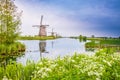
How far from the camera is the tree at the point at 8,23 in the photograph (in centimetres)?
4044

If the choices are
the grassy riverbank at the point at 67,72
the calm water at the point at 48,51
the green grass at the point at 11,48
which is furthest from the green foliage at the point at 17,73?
the green grass at the point at 11,48

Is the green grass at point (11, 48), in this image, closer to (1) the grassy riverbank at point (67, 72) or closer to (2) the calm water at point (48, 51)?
(2) the calm water at point (48, 51)

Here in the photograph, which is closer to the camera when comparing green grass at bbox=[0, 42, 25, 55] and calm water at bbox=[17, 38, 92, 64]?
calm water at bbox=[17, 38, 92, 64]

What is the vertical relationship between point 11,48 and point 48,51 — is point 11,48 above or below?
above

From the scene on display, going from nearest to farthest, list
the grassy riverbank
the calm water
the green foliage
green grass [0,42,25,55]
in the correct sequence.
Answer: the grassy riverbank → the green foliage → the calm water → green grass [0,42,25,55]

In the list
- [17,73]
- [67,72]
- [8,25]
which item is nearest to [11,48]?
[8,25]

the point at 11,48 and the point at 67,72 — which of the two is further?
the point at 11,48

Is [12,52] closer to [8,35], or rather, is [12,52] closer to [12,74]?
[8,35]

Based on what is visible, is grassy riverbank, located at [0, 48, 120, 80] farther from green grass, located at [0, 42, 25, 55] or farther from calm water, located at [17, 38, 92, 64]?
green grass, located at [0, 42, 25, 55]

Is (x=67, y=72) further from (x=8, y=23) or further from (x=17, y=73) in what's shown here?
(x=8, y=23)

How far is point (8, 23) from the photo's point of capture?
40875 mm

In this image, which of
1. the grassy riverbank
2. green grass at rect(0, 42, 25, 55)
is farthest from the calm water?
the grassy riverbank

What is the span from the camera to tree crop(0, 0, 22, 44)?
40.4 metres

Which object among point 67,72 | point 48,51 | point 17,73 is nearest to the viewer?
point 67,72
